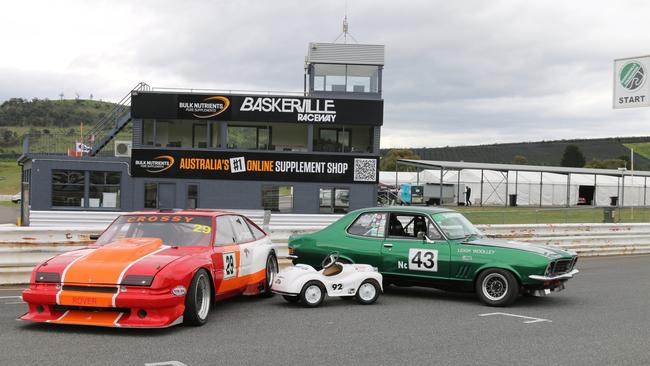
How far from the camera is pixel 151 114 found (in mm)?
31469

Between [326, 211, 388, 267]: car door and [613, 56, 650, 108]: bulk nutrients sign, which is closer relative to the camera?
[326, 211, 388, 267]: car door

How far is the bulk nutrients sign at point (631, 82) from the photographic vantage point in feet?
82.2

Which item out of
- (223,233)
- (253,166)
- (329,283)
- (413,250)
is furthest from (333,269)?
(253,166)

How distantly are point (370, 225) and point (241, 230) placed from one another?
6.61ft

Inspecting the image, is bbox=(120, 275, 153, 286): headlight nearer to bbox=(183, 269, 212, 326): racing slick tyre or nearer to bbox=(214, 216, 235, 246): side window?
bbox=(183, 269, 212, 326): racing slick tyre

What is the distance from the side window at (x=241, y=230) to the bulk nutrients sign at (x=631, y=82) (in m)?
20.4

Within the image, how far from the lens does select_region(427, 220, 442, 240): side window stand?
9695 mm

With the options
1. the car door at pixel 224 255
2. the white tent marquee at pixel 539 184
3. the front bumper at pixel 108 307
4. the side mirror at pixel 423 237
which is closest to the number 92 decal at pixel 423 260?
the side mirror at pixel 423 237

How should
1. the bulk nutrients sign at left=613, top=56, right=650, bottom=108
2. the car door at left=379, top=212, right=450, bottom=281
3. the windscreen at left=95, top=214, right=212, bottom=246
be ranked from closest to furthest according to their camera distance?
the windscreen at left=95, top=214, right=212, bottom=246 < the car door at left=379, top=212, right=450, bottom=281 < the bulk nutrients sign at left=613, top=56, right=650, bottom=108

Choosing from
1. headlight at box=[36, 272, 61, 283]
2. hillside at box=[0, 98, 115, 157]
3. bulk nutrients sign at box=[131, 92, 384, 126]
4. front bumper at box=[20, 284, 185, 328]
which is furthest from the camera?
hillside at box=[0, 98, 115, 157]

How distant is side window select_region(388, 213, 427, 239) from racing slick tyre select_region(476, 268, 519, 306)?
46.4 inches

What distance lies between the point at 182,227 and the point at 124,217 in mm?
838

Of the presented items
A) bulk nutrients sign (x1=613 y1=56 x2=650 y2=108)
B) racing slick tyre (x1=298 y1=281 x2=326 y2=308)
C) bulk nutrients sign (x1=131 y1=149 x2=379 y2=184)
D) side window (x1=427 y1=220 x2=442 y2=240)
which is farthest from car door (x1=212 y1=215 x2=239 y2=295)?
bulk nutrients sign (x1=131 y1=149 x2=379 y2=184)

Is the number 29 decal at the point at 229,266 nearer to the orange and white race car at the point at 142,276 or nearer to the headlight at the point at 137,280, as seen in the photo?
the orange and white race car at the point at 142,276
